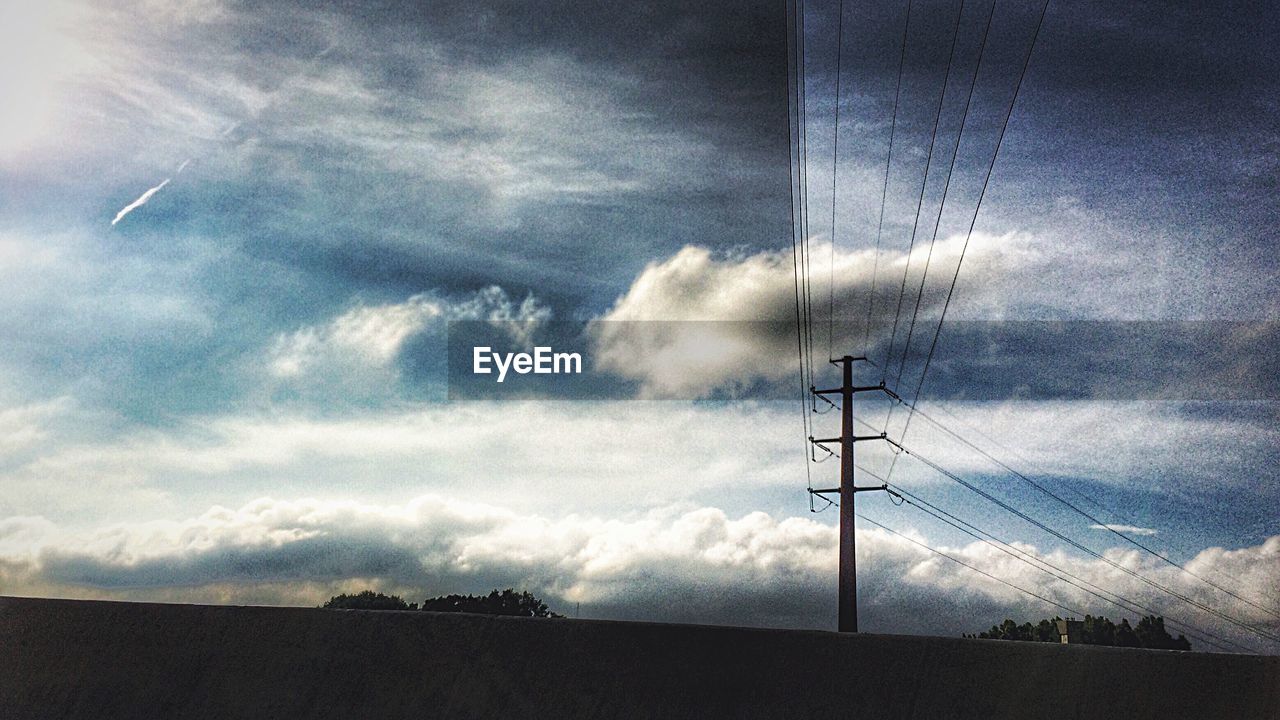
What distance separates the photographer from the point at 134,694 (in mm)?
3193

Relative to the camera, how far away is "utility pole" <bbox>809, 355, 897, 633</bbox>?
74.8ft

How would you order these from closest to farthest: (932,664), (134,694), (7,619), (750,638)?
(932,664), (750,638), (134,694), (7,619)

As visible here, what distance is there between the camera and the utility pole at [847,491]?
22812 mm

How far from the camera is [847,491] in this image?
24469 mm

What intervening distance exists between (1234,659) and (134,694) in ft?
10.1

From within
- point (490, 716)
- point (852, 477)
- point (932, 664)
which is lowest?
point (490, 716)

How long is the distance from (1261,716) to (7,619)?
365cm

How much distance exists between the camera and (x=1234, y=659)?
99.6 inches

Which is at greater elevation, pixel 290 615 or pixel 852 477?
pixel 852 477

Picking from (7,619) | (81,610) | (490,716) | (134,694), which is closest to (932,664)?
(490,716)

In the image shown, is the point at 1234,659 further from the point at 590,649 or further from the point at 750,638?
the point at 590,649

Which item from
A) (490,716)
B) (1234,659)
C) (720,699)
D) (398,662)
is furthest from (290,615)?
(1234,659)

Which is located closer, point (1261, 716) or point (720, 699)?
point (1261, 716)

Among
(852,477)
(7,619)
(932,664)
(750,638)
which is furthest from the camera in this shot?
(852,477)
